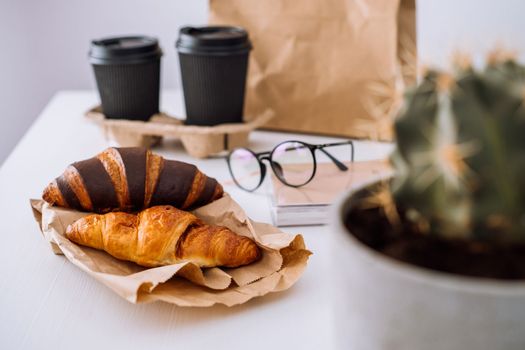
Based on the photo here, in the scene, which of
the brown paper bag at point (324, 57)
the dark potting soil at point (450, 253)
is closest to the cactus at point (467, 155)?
the dark potting soil at point (450, 253)

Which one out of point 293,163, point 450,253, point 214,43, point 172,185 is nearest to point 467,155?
point 450,253

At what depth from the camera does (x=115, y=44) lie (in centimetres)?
106

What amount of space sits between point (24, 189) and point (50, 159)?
128 millimetres

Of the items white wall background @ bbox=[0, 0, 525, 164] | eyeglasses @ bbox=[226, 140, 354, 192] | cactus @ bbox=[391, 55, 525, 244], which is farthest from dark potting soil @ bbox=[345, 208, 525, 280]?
white wall background @ bbox=[0, 0, 525, 164]

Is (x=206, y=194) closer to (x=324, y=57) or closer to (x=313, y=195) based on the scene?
(x=313, y=195)

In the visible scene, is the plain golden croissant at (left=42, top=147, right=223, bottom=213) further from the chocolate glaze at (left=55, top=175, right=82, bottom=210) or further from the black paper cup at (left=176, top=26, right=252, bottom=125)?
the black paper cup at (left=176, top=26, right=252, bottom=125)

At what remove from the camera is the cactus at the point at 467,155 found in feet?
1.08

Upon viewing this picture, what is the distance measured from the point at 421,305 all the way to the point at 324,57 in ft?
2.45

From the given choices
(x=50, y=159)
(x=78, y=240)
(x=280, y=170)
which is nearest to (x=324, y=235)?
(x=280, y=170)

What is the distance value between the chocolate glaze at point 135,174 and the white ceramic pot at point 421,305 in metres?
0.35

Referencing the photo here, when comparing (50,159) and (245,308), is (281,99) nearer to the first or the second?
(50,159)

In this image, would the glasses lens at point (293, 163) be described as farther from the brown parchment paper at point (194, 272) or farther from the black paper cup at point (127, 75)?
the black paper cup at point (127, 75)

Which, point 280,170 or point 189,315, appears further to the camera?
point 280,170

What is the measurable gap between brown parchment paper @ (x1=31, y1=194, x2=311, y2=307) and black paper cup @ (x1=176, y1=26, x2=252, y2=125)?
1.18 ft
